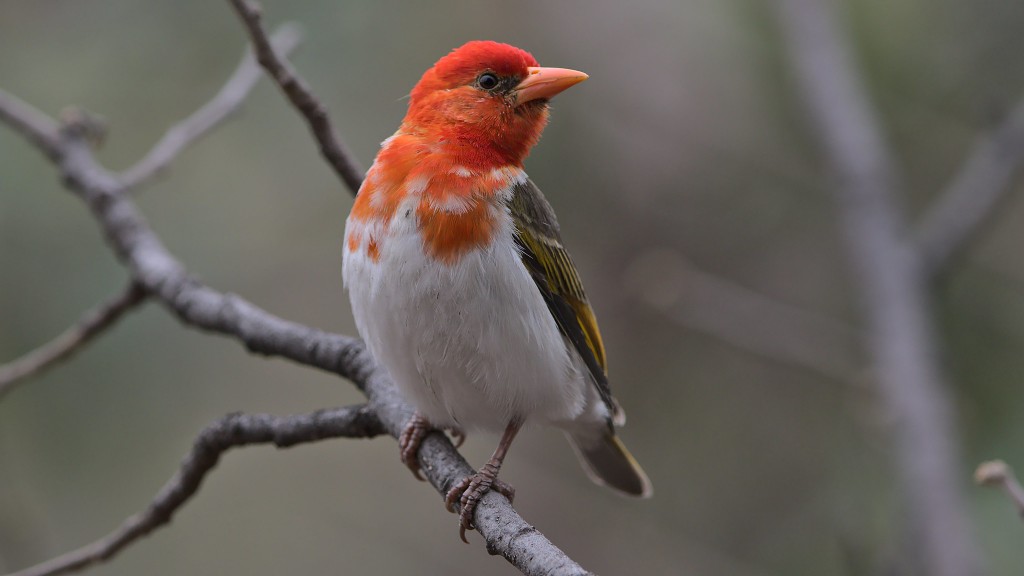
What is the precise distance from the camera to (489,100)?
344cm

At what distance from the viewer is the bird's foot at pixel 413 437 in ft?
9.77

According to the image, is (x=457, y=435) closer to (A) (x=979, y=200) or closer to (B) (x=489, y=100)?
(B) (x=489, y=100)

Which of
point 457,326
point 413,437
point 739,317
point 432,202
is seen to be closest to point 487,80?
point 432,202

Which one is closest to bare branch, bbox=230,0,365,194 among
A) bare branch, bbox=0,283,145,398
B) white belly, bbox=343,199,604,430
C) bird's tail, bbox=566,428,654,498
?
white belly, bbox=343,199,604,430

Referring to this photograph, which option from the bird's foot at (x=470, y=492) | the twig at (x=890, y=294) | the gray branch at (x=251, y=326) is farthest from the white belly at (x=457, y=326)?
the twig at (x=890, y=294)

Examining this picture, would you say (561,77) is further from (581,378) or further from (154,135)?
(154,135)

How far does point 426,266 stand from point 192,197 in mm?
3063

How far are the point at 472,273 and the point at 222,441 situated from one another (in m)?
0.84

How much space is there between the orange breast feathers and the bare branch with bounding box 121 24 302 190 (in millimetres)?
1022

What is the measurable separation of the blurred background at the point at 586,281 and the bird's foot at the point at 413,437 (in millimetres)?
1922

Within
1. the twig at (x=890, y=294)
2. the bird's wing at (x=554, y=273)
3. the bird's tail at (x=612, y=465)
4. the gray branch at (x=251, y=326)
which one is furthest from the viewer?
the twig at (x=890, y=294)

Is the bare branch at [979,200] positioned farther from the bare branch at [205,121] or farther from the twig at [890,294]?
the bare branch at [205,121]

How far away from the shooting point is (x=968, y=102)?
6387 mm

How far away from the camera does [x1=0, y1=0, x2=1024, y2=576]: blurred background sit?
16.0ft
